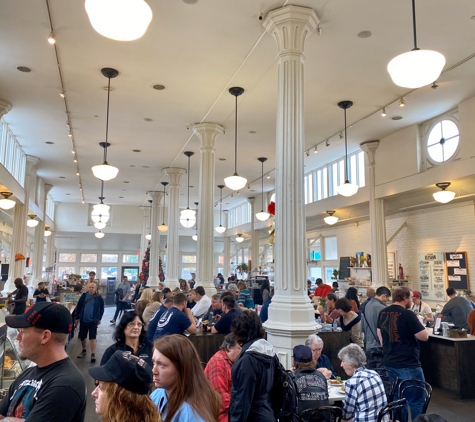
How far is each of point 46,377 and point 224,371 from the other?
1.71m

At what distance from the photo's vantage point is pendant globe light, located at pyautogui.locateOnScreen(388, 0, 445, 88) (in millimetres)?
4234

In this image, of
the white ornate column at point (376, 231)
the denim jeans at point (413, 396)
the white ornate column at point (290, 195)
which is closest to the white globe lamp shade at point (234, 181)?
the white ornate column at point (290, 195)

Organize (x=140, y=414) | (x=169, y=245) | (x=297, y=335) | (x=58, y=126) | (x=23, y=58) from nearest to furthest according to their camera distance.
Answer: (x=140, y=414) → (x=297, y=335) → (x=23, y=58) → (x=58, y=126) → (x=169, y=245)

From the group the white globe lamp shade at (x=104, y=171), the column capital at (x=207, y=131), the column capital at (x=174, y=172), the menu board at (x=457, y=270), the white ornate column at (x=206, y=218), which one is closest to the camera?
the white globe lamp shade at (x=104, y=171)

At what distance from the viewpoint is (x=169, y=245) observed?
1321 centimetres

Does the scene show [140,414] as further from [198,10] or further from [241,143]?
[241,143]

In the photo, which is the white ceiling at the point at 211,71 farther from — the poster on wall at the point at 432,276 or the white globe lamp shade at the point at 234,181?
the poster on wall at the point at 432,276

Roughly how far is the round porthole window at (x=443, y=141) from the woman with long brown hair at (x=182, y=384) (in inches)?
361

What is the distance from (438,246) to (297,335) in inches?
309

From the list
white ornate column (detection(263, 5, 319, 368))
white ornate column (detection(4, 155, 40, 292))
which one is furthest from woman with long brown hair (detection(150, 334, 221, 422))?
white ornate column (detection(4, 155, 40, 292))

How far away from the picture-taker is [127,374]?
1.68 meters

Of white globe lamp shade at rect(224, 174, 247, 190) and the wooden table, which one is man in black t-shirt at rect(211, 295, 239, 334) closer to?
the wooden table

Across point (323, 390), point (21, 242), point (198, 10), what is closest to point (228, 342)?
point (323, 390)

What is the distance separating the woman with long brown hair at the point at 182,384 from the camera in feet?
6.49
